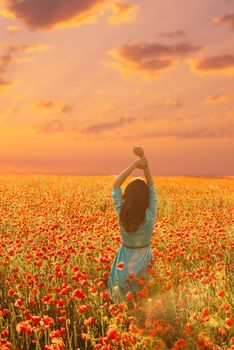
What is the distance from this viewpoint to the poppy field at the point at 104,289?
454cm

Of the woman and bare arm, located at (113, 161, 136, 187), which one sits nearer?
the woman

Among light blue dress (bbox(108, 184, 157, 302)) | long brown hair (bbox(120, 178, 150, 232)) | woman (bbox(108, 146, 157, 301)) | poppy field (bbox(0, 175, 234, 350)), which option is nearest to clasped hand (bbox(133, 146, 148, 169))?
woman (bbox(108, 146, 157, 301))

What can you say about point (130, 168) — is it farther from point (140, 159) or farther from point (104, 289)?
point (104, 289)

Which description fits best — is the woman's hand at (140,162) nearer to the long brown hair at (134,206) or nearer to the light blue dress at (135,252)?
the long brown hair at (134,206)

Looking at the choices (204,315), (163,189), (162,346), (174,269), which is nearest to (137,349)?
(162,346)

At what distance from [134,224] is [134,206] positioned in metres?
0.22

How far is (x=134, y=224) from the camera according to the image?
588 centimetres

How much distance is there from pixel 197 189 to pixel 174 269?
14.2 m

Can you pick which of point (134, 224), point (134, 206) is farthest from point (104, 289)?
point (134, 206)

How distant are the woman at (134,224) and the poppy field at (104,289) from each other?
189 millimetres

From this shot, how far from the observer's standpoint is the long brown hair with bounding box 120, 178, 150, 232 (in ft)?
19.2

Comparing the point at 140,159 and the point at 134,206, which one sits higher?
the point at 140,159

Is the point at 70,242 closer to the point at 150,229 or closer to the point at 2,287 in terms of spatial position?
the point at 2,287

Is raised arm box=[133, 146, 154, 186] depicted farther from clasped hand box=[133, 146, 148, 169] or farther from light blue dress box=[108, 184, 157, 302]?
light blue dress box=[108, 184, 157, 302]
